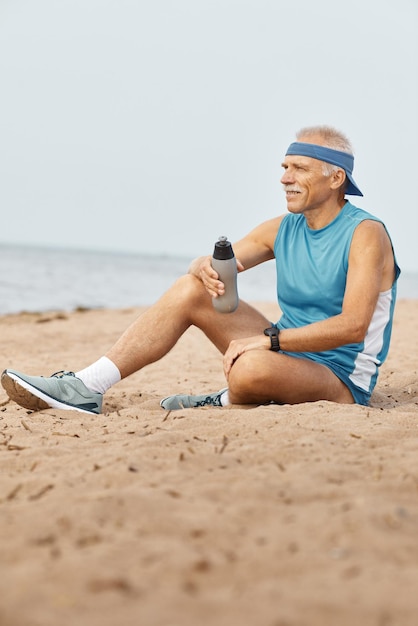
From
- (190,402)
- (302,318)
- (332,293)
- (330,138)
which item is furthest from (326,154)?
(190,402)

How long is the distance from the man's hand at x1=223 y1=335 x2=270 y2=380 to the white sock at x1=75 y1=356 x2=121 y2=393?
2.09 ft

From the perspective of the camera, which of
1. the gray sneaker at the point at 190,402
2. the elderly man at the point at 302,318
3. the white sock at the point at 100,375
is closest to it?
the elderly man at the point at 302,318

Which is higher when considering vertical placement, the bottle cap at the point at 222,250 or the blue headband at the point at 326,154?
the blue headband at the point at 326,154

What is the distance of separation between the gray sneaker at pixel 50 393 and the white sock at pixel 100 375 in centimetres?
4

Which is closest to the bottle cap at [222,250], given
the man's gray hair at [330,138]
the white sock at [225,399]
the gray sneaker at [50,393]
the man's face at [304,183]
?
the man's face at [304,183]

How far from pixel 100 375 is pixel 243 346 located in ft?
2.64

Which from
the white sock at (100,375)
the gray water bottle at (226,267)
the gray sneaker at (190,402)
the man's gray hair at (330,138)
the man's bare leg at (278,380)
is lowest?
the gray sneaker at (190,402)

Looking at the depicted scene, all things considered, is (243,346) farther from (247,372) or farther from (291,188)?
(291,188)

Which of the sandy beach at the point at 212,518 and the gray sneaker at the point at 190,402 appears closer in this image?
the sandy beach at the point at 212,518

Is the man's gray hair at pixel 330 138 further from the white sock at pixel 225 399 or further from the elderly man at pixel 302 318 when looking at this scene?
the white sock at pixel 225 399

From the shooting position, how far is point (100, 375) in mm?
3736

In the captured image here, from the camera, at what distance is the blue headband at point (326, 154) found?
140 inches

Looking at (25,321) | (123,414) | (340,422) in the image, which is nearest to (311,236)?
(340,422)

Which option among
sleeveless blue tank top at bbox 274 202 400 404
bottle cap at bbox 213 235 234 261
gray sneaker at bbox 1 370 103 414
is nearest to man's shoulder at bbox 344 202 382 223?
sleeveless blue tank top at bbox 274 202 400 404
